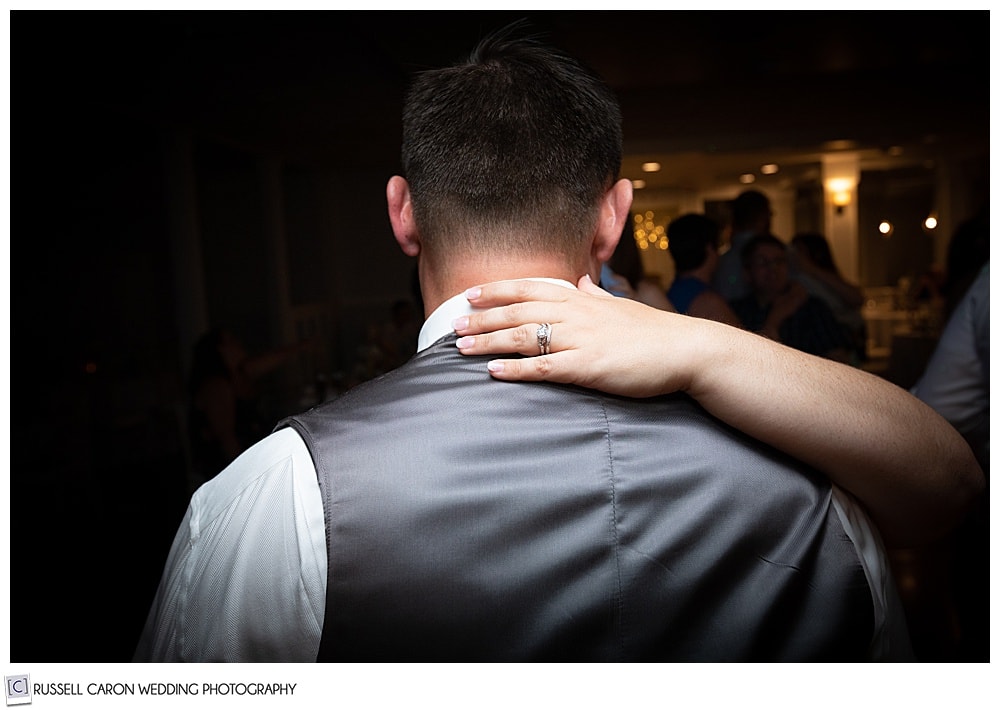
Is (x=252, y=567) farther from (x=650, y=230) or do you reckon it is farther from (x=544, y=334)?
(x=650, y=230)

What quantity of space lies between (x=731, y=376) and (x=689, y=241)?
194cm

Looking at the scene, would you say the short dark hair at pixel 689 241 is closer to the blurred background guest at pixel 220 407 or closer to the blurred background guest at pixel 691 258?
the blurred background guest at pixel 691 258

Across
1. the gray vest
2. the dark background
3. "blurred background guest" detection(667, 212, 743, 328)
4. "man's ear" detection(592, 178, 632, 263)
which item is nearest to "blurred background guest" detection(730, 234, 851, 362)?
"blurred background guest" detection(667, 212, 743, 328)

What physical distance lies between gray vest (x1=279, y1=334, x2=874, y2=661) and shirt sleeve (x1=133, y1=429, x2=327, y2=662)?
2cm

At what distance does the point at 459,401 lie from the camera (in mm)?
700

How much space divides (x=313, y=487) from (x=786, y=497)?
0.41 meters

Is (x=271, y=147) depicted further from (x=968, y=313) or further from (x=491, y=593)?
(x=491, y=593)

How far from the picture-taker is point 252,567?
2.19ft

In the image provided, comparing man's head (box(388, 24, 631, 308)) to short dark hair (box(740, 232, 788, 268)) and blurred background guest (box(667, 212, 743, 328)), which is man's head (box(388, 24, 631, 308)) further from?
short dark hair (box(740, 232, 788, 268))

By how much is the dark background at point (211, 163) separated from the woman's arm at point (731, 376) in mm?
600

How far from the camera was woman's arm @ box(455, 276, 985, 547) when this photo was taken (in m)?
0.66

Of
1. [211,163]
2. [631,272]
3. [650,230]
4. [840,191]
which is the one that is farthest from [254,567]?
[650,230]
